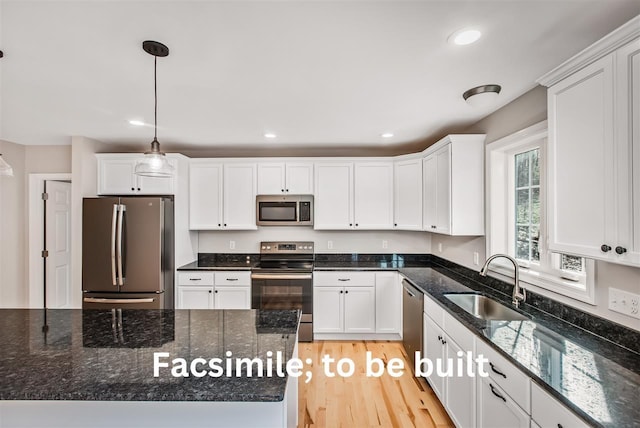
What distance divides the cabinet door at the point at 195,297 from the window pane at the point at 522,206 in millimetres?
3133

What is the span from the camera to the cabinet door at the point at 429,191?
3.11 metres

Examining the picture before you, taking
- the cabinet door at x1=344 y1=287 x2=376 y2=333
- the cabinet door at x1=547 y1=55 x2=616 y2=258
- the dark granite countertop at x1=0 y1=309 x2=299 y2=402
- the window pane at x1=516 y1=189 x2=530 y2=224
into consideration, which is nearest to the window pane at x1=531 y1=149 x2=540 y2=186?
the window pane at x1=516 y1=189 x2=530 y2=224

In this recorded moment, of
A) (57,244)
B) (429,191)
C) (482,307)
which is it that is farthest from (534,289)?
(57,244)

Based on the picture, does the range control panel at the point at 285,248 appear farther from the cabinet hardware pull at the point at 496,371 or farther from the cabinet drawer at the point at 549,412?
the cabinet drawer at the point at 549,412

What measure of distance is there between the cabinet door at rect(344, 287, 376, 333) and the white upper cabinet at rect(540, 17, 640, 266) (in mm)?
2167

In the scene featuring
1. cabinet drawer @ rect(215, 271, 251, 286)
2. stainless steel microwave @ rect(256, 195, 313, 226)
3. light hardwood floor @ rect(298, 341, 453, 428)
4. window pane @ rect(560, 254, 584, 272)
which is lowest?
light hardwood floor @ rect(298, 341, 453, 428)

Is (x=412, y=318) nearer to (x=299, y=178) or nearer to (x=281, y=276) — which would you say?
(x=281, y=276)

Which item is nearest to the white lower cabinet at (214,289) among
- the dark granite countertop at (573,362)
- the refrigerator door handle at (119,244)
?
the refrigerator door handle at (119,244)

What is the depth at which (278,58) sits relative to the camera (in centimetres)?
165

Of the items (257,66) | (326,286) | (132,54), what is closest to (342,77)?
(257,66)

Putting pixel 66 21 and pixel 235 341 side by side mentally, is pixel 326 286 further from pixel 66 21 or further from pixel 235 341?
pixel 66 21

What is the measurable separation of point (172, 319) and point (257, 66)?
154 cm

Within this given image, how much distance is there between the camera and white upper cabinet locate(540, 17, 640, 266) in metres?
1.09

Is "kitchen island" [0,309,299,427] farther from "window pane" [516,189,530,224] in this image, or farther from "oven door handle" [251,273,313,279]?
"window pane" [516,189,530,224]
